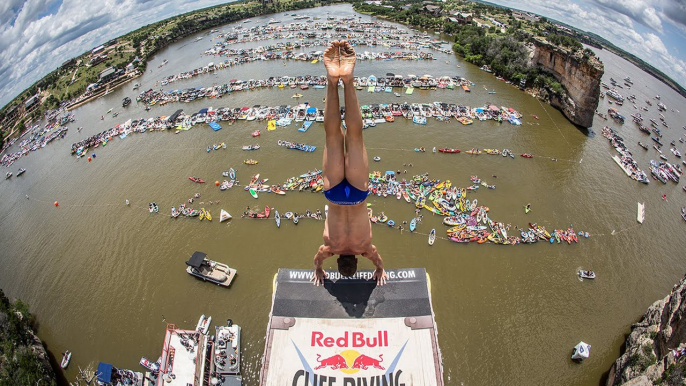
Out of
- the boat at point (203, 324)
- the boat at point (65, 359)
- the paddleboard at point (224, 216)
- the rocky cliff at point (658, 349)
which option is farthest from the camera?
the paddleboard at point (224, 216)

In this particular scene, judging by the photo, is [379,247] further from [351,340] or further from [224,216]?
[224,216]

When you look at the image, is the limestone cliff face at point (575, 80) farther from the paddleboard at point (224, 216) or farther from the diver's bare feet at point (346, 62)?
the paddleboard at point (224, 216)

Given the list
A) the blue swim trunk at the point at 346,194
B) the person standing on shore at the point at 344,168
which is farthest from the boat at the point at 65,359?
the blue swim trunk at the point at 346,194

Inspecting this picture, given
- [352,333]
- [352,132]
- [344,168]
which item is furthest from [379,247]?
[352,132]

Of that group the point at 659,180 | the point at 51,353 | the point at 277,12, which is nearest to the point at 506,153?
the point at 659,180

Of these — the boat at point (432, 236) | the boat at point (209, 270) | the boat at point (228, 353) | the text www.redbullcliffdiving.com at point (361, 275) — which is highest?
the boat at point (432, 236)

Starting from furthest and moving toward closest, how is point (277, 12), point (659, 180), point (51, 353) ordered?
point (277, 12), point (659, 180), point (51, 353)

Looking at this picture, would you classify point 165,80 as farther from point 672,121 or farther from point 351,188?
point 672,121

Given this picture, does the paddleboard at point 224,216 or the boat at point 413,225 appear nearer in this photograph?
the boat at point 413,225
